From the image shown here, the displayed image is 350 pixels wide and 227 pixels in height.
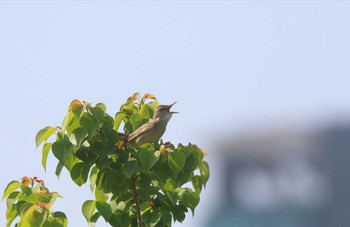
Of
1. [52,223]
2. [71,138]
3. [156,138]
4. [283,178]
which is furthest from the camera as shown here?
[283,178]

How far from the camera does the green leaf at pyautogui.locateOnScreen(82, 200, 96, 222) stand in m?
8.58

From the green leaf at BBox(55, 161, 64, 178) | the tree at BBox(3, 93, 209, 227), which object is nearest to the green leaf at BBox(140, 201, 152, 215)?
the tree at BBox(3, 93, 209, 227)

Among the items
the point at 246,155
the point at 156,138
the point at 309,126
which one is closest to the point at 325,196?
the point at 246,155

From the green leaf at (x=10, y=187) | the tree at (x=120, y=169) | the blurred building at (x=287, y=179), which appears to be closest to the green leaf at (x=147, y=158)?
the tree at (x=120, y=169)

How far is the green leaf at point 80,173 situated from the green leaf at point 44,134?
1.10 feet

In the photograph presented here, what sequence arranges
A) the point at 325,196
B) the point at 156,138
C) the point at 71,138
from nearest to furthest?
the point at 71,138
the point at 156,138
the point at 325,196

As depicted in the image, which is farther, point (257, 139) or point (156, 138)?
point (257, 139)

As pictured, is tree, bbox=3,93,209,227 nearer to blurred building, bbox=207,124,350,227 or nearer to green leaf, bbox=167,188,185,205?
green leaf, bbox=167,188,185,205

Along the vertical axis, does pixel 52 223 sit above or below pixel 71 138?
below

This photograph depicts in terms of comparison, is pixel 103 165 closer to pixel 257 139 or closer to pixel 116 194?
pixel 116 194

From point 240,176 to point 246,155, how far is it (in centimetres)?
1143

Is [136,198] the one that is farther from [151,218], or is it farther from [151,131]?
[151,131]

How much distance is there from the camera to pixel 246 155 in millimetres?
105812

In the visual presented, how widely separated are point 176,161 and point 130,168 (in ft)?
1.07
